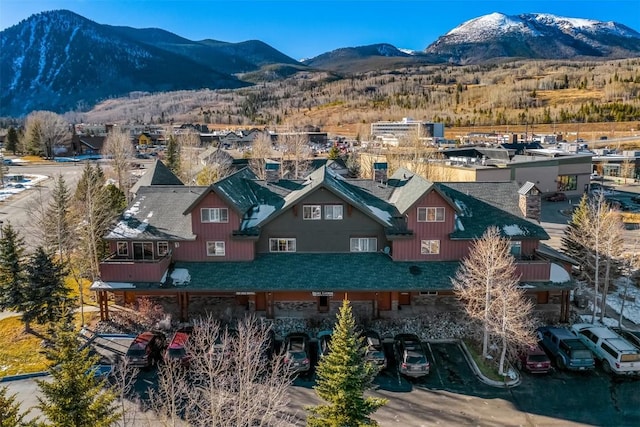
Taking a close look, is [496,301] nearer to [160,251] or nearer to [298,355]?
[298,355]

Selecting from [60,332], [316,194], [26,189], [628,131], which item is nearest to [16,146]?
[26,189]

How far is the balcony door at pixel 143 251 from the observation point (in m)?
32.0

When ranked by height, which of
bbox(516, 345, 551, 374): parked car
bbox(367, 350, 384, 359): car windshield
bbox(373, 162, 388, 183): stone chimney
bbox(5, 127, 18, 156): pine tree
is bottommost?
bbox(516, 345, 551, 374): parked car

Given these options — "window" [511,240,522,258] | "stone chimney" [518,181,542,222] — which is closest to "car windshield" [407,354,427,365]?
"window" [511,240,522,258]

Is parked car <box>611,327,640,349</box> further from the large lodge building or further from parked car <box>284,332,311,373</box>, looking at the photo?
parked car <box>284,332,311,373</box>

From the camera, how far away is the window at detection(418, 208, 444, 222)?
31.5m

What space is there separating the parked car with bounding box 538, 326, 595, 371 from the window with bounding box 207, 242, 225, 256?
21735 millimetres

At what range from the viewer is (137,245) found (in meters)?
32.0

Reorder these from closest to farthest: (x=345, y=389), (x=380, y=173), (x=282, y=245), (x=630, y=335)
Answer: (x=345, y=389) < (x=630, y=335) < (x=282, y=245) < (x=380, y=173)

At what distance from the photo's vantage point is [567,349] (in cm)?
2573

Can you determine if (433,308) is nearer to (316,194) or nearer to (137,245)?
(316,194)

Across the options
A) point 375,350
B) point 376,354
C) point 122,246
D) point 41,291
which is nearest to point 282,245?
point 375,350

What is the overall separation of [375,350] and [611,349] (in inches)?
525

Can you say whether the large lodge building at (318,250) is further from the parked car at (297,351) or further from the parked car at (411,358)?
the parked car at (411,358)
